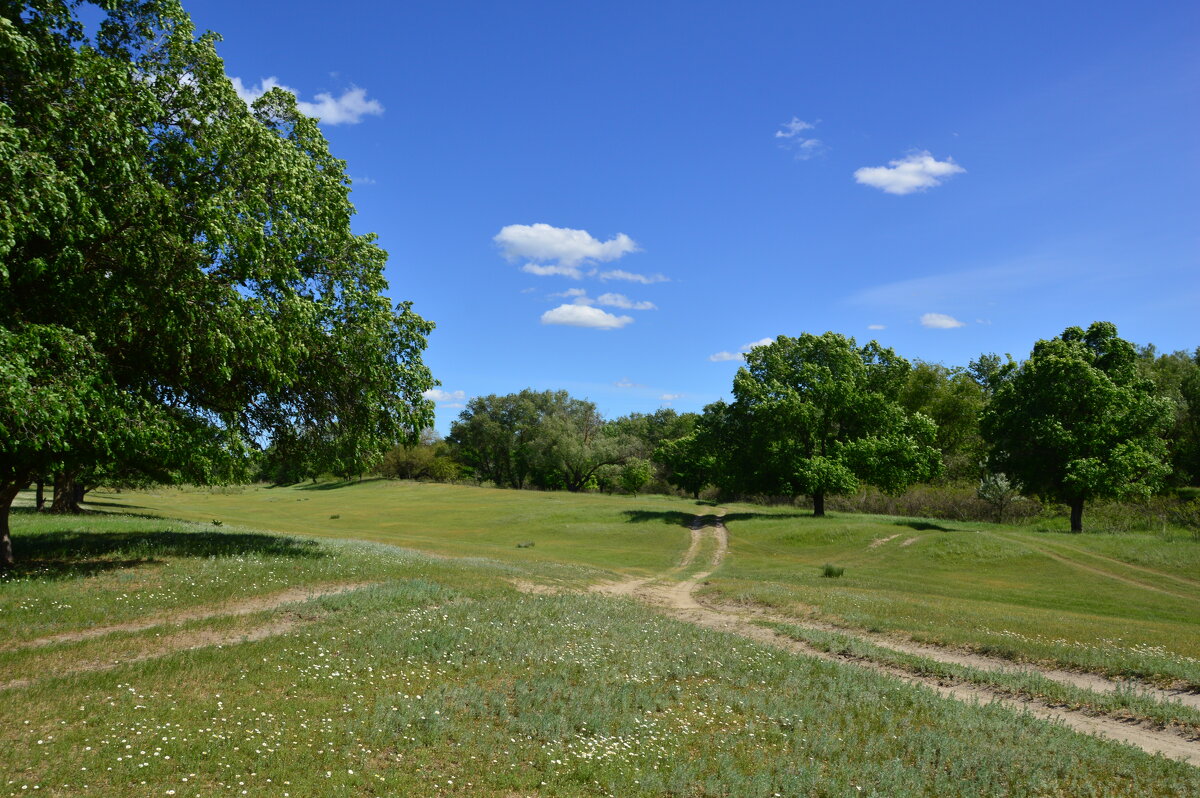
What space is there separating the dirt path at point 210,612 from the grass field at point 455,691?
0.10 m

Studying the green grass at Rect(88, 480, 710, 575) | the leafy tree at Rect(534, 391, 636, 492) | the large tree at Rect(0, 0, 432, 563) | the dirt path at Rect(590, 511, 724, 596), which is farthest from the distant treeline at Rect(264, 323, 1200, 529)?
the leafy tree at Rect(534, 391, 636, 492)

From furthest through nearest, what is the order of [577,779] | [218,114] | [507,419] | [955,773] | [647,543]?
[507,419] → [647,543] → [218,114] → [955,773] → [577,779]

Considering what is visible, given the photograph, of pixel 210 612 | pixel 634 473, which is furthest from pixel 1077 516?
pixel 634 473

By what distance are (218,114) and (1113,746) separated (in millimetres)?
23676

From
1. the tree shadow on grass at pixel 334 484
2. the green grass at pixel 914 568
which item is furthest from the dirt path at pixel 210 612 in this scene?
the tree shadow on grass at pixel 334 484

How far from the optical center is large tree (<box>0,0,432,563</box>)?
498 inches

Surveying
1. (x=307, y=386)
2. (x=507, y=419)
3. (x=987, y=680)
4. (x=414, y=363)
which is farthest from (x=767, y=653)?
(x=507, y=419)

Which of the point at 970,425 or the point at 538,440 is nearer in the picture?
the point at 970,425

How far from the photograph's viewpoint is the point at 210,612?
14852 mm

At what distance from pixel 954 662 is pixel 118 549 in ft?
79.8

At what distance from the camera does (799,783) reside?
7.98 m

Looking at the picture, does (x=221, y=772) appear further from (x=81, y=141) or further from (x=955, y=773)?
(x=81, y=141)

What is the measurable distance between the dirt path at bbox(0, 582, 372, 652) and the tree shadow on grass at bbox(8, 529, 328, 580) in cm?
456

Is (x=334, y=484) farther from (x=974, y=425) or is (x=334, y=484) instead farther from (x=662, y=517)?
(x=974, y=425)
